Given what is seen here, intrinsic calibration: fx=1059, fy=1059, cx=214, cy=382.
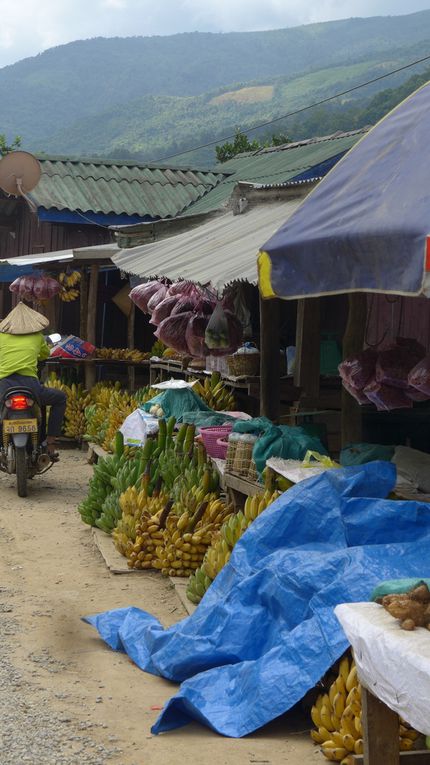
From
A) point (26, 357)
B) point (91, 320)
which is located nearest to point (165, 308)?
point (26, 357)

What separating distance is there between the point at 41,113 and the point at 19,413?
522 feet

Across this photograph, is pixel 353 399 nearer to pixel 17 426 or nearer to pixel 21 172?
pixel 17 426

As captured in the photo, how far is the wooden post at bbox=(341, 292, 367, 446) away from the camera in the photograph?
7680mm

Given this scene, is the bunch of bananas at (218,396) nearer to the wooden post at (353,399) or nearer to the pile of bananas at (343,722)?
the wooden post at (353,399)

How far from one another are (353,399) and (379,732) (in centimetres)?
407

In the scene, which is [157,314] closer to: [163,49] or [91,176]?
[91,176]

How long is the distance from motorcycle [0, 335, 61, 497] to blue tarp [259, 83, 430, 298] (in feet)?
19.3

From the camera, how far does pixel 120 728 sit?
477cm

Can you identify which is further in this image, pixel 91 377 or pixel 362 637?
pixel 91 377

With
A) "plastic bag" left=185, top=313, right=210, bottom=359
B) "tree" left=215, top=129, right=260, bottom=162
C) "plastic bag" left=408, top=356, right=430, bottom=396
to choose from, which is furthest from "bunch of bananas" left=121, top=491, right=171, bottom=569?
"tree" left=215, top=129, right=260, bottom=162

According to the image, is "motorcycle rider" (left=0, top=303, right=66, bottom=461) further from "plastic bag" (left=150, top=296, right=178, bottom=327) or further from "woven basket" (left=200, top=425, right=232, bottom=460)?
"woven basket" (left=200, top=425, right=232, bottom=460)

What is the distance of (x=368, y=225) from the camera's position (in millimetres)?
4574

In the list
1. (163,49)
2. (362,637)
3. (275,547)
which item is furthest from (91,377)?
(163,49)

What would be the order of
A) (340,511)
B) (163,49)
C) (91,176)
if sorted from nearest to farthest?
(340,511) → (91,176) → (163,49)
